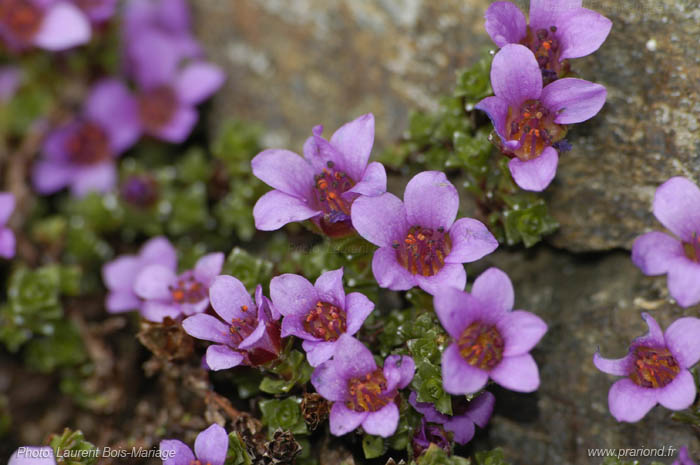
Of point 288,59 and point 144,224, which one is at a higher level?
point 288,59

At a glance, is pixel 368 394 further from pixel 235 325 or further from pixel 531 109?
pixel 531 109

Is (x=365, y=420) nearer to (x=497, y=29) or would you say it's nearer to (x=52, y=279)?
(x=497, y=29)

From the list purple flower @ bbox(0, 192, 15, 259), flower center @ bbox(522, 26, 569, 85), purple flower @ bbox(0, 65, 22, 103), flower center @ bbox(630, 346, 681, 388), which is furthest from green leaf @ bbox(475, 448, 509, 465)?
purple flower @ bbox(0, 65, 22, 103)

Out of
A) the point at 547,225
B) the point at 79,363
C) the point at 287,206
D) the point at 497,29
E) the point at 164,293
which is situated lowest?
the point at 79,363

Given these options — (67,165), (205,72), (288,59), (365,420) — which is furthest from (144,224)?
(365,420)

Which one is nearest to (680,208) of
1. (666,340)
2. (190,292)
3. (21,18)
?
(666,340)
